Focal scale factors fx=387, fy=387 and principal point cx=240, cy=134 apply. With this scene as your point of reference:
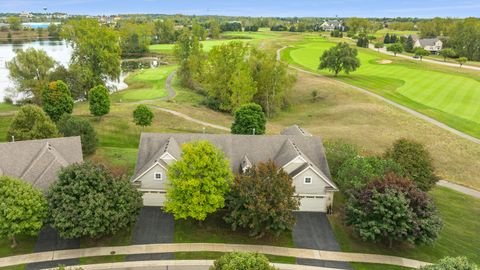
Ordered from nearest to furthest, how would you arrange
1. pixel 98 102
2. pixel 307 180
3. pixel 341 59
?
1. pixel 307 180
2. pixel 98 102
3. pixel 341 59

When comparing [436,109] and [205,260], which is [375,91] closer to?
[436,109]

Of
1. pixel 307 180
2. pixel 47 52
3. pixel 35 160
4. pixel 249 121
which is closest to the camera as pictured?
pixel 35 160

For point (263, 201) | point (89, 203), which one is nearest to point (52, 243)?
point (89, 203)

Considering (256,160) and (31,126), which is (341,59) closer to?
(256,160)

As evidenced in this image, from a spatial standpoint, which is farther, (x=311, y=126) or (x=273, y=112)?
(x=273, y=112)

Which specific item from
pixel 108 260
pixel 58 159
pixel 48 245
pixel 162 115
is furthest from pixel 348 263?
pixel 162 115

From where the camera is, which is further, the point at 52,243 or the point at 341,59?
the point at 341,59

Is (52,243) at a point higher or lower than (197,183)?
lower
